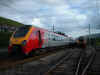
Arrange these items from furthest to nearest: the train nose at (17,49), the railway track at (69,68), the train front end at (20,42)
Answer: the train nose at (17,49)
the train front end at (20,42)
the railway track at (69,68)

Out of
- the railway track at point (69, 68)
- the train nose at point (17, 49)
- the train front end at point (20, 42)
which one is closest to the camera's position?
the railway track at point (69, 68)

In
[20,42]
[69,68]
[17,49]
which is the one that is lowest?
[69,68]

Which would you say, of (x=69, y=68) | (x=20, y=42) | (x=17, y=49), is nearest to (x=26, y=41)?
(x=20, y=42)

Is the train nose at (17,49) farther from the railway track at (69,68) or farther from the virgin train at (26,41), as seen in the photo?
the railway track at (69,68)

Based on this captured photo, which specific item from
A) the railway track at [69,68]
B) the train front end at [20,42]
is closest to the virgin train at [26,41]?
the train front end at [20,42]

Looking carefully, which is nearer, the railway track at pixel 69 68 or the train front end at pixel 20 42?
the railway track at pixel 69 68

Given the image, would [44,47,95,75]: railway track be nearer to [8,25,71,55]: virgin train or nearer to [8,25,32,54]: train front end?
[8,25,71,55]: virgin train

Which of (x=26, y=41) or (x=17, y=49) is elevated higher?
(x=26, y=41)

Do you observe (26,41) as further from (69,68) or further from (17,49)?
(69,68)

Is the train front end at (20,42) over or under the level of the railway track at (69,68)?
over

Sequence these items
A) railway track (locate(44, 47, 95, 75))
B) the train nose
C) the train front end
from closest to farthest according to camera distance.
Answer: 1. railway track (locate(44, 47, 95, 75))
2. the train front end
3. the train nose

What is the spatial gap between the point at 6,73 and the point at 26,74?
0.99 meters

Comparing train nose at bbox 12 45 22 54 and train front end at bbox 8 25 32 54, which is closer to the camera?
train front end at bbox 8 25 32 54

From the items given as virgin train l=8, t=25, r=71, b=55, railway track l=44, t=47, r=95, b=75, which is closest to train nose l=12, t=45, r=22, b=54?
virgin train l=8, t=25, r=71, b=55
